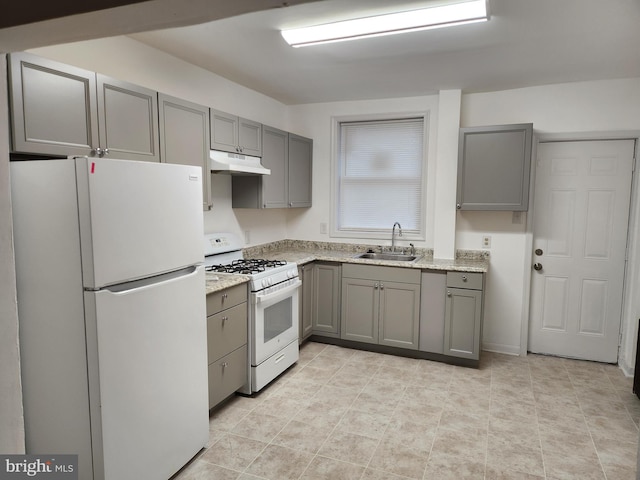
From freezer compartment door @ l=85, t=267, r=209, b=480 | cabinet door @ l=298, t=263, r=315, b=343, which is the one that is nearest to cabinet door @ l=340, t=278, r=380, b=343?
cabinet door @ l=298, t=263, r=315, b=343

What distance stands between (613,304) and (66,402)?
419 centimetres

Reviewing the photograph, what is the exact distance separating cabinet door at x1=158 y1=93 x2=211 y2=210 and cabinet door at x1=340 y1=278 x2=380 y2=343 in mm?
1647

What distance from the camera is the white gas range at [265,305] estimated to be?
2.97 meters

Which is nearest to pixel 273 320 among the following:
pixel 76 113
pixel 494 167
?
pixel 76 113

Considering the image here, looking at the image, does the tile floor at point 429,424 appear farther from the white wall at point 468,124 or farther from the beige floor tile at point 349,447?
the white wall at point 468,124

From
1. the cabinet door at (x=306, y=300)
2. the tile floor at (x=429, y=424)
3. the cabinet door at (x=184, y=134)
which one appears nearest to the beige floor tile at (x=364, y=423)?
the tile floor at (x=429, y=424)

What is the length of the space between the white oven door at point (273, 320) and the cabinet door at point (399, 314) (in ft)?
2.84

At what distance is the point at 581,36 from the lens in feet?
8.16

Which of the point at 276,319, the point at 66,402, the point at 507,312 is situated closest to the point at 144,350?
the point at 66,402

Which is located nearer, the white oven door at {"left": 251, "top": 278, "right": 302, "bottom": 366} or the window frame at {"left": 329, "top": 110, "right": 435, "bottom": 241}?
the white oven door at {"left": 251, "top": 278, "right": 302, "bottom": 366}

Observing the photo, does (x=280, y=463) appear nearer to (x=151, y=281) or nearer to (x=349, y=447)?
(x=349, y=447)

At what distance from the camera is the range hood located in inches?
119

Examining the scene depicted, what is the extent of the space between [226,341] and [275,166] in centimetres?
179

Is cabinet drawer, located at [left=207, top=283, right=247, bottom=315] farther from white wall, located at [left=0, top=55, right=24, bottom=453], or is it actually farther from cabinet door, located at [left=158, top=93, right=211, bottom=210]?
white wall, located at [left=0, top=55, right=24, bottom=453]
